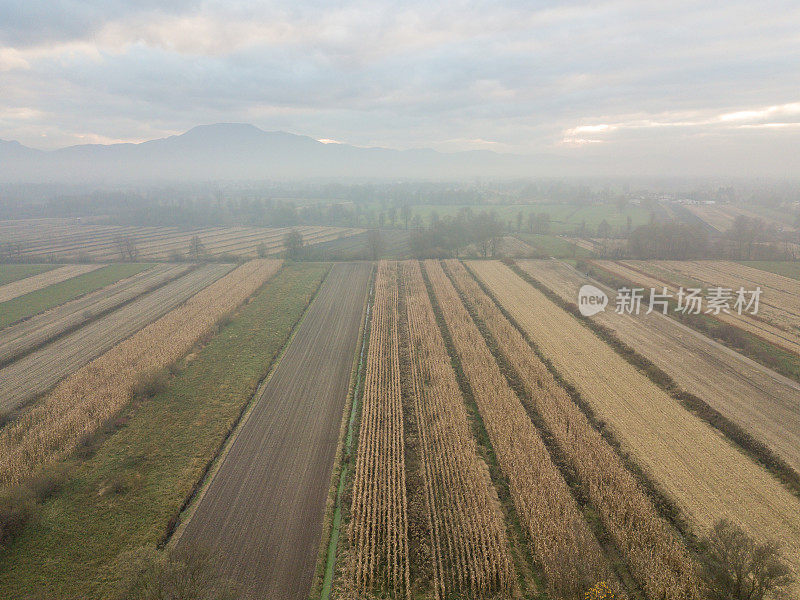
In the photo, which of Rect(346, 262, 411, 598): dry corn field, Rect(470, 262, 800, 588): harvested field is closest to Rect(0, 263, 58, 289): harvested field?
Rect(346, 262, 411, 598): dry corn field

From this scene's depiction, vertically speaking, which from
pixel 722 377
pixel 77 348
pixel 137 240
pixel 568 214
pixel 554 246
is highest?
pixel 568 214

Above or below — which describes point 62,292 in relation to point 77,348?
above

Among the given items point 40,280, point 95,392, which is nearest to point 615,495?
point 95,392

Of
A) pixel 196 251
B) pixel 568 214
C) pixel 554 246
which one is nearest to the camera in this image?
pixel 196 251

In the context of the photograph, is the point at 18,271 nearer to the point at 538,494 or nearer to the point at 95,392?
the point at 95,392

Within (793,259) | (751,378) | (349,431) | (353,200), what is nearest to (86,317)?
(349,431)

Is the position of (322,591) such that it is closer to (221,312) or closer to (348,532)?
(348,532)

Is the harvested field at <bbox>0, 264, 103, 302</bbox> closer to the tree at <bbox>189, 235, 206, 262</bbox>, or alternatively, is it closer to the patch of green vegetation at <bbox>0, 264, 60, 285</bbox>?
the patch of green vegetation at <bbox>0, 264, 60, 285</bbox>
